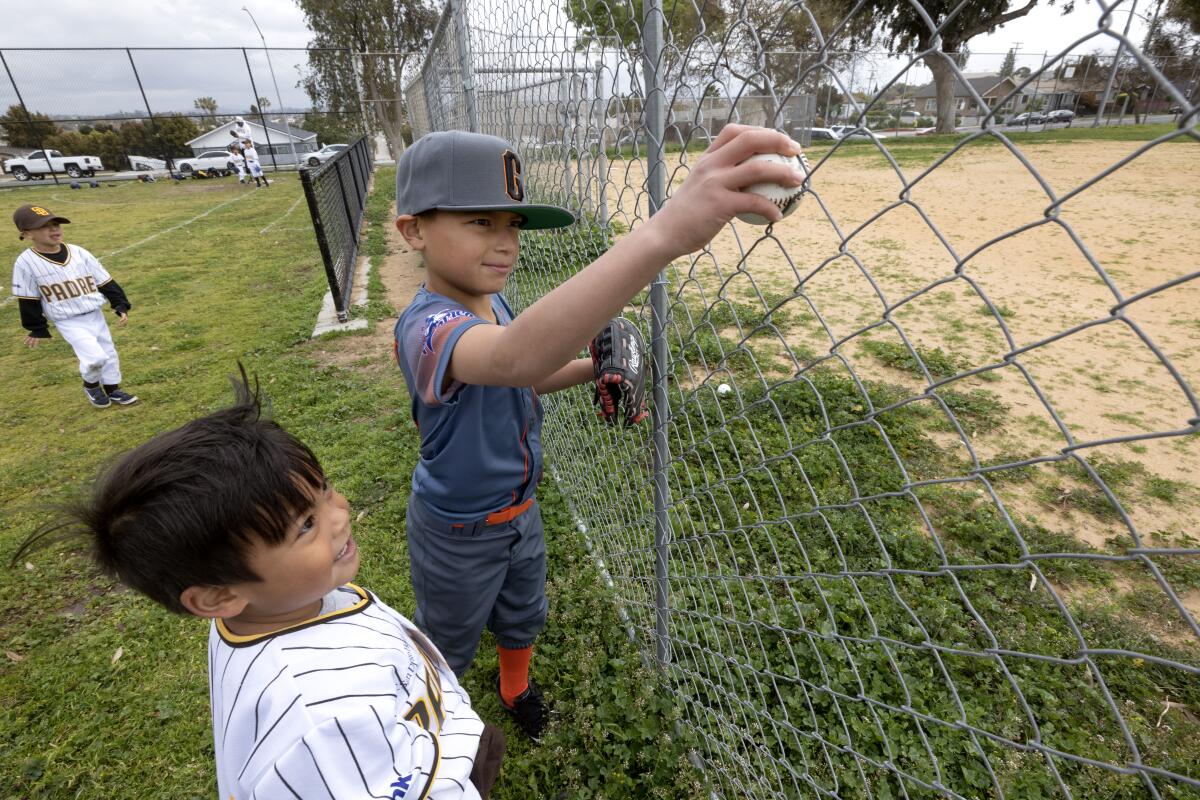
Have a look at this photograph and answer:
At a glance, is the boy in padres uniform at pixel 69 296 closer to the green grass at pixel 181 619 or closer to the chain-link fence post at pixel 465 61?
the green grass at pixel 181 619

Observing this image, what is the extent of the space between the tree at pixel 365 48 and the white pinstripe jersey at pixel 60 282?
1112 inches

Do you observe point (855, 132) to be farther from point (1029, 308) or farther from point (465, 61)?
point (1029, 308)

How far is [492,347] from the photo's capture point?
1.12 meters

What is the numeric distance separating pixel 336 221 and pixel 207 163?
23589 millimetres

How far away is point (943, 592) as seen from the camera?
276cm

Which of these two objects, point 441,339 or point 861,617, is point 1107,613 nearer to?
point 861,617

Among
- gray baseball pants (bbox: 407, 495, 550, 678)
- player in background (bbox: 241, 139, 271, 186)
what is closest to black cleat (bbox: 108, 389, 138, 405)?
gray baseball pants (bbox: 407, 495, 550, 678)

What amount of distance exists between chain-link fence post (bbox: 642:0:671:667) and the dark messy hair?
3.23 feet

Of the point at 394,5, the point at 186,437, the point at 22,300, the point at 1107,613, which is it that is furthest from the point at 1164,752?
the point at 394,5

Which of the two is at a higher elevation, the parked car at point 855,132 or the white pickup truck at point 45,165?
the parked car at point 855,132

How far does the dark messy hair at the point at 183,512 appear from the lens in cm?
106

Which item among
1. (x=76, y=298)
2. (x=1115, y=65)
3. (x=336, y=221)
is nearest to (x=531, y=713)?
(x=1115, y=65)

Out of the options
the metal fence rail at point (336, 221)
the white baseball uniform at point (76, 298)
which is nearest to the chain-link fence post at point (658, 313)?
the metal fence rail at point (336, 221)

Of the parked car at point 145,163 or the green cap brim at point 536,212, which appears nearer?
the green cap brim at point 536,212
